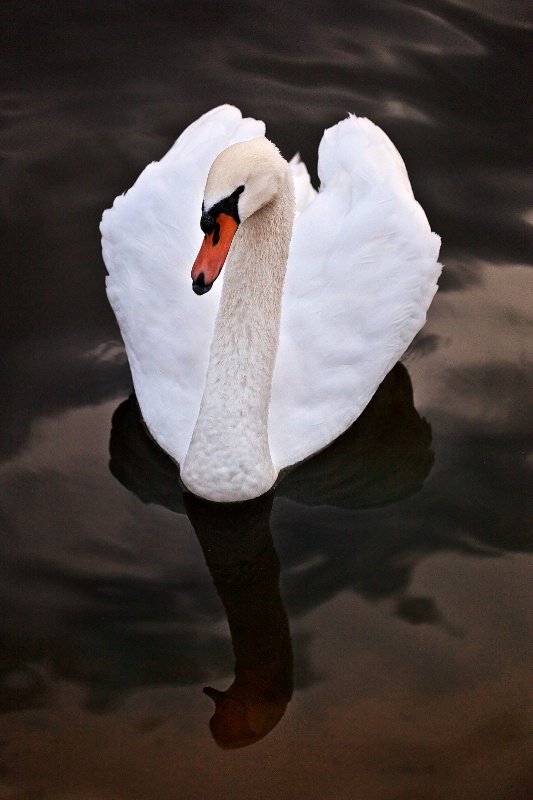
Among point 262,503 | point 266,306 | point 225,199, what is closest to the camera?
point 225,199

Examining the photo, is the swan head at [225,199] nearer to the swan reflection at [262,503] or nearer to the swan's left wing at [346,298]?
the swan's left wing at [346,298]

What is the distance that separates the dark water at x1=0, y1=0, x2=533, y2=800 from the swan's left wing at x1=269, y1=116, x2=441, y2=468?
0.41 m

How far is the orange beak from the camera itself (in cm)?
488

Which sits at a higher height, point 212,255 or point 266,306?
point 212,255

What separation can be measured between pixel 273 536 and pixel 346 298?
1.28 metres

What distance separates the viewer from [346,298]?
6.22 m

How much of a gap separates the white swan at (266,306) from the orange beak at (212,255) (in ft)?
1.20

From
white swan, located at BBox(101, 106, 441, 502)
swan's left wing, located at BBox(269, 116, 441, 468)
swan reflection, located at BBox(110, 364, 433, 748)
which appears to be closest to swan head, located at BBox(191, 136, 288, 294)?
white swan, located at BBox(101, 106, 441, 502)

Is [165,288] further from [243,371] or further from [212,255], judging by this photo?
[212,255]

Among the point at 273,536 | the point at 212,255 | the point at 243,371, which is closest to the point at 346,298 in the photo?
the point at 243,371

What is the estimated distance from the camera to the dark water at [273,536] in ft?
17.1

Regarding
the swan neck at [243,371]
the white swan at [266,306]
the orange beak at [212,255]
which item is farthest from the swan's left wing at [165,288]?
the orange beak at [212,255]

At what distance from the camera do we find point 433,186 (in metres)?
8.28

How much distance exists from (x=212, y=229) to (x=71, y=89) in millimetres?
4481
